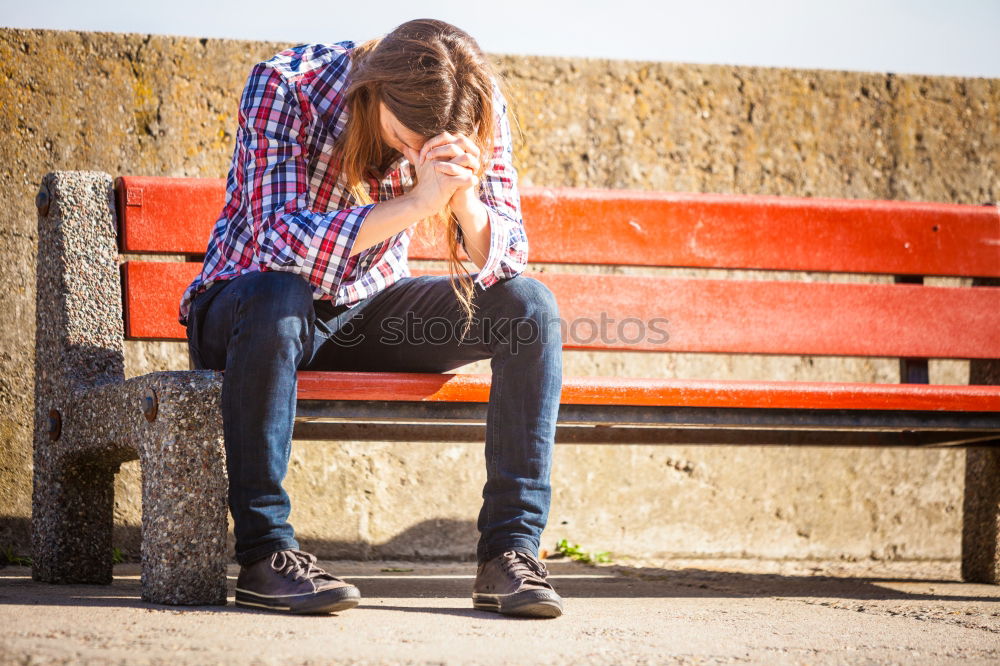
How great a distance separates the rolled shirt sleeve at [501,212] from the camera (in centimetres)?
A: 209

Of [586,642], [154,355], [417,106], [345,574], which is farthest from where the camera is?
[154,355]

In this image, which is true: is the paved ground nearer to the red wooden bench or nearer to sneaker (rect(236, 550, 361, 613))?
sneaker (rect(236, 550, 361, 613))

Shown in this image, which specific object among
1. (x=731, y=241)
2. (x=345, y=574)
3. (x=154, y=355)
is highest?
(x=731, y=241)

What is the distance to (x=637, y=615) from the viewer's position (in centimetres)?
202

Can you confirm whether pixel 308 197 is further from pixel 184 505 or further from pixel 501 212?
pixel 184 505

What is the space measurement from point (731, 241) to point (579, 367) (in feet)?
2.23

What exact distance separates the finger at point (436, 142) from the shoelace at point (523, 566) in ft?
2.67

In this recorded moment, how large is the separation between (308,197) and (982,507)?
2.19 meters

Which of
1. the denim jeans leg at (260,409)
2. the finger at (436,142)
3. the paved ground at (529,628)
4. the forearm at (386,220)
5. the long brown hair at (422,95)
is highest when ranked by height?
the long brown hair at (422,95)

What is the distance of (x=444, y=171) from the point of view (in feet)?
6.50

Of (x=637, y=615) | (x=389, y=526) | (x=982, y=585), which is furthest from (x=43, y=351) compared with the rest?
(x=982, y=585)

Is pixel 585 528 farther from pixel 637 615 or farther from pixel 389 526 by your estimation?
pixel 637 615

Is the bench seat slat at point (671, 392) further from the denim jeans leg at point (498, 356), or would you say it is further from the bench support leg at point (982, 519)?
the bench support leg at point (982, 519)

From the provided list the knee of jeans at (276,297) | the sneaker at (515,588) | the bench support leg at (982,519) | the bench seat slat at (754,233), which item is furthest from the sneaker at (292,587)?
the bench support leg at (982,519)
